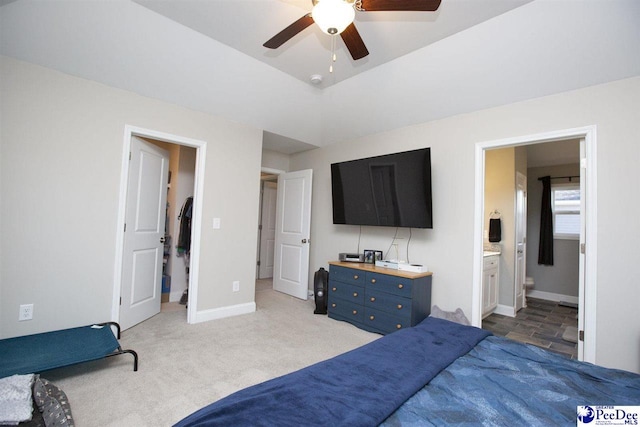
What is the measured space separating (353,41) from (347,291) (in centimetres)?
271

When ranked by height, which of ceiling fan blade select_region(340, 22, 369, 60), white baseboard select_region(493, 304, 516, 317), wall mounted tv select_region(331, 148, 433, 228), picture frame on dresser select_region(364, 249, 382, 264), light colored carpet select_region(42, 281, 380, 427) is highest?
ceiling fan blade select_region(340, 22, 369, 60)

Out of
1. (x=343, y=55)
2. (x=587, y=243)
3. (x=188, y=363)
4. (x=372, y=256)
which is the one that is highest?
(x=343, y=55)

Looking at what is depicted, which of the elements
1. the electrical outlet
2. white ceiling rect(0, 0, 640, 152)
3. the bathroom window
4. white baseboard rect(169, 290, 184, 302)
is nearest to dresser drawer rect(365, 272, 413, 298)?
white ceiling rect(0, 0, 640, 152)

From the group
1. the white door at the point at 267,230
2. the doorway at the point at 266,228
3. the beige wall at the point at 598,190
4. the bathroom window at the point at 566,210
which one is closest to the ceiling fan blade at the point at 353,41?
the beige wall at the point at 598,190

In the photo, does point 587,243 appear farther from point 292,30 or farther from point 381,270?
point 292,30

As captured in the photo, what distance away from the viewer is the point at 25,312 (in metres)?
2.47

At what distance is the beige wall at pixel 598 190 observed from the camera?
228cm

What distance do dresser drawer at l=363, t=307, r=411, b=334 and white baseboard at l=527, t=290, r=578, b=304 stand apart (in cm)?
388

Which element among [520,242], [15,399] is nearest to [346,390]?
[15,399]

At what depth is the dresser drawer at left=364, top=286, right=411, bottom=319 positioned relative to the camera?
3.06m

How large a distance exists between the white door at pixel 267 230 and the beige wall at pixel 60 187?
302cm

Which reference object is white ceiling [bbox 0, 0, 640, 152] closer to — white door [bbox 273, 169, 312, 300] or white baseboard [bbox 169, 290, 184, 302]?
white door [bbox 273, 169, 312, 300]

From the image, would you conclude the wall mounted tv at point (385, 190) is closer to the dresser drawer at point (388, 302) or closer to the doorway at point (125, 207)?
the dresser drawer at point (388, 302)

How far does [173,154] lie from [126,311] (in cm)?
239
